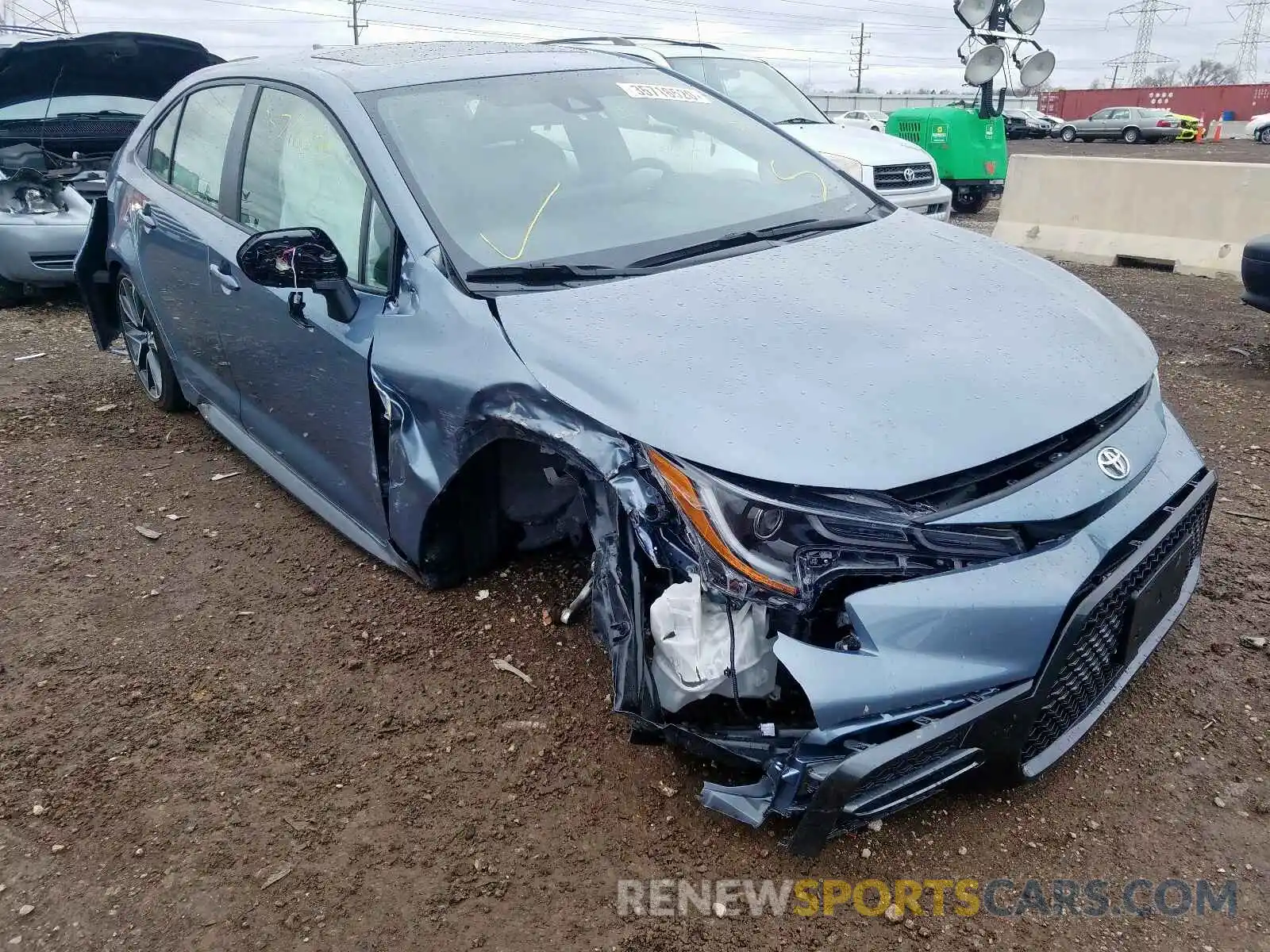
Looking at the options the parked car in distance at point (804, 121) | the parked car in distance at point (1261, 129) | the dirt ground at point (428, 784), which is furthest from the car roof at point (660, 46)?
the parked car in distance at point (1261, 129)

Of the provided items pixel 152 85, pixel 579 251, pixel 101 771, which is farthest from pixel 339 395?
pixel 152 85

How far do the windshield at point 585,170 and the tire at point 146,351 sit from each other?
2330 mm

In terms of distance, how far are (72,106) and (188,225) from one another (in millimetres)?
4411

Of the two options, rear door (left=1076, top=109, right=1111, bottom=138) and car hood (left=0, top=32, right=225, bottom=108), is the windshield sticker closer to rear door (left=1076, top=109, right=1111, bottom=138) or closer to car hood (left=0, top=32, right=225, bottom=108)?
car hood (left=0, top=32, right=225, bottom=108)

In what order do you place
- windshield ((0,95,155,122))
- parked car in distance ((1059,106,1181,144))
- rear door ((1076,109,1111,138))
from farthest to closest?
rear door ((1076,109,1111,138)), parked car in distance ((1059,106,1181,144)), windshield ((0,95,155,122))

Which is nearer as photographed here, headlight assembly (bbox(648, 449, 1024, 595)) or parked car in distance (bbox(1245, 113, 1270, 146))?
headlight assembly (bbox(648, 449, 1024, 595))

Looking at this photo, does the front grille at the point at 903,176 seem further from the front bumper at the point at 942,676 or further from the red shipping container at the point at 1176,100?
the red shipping container at the point at 1176,100

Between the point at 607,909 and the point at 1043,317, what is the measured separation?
176 cm

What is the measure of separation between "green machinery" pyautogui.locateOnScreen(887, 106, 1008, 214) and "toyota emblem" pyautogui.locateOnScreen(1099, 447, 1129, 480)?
37.2 ft

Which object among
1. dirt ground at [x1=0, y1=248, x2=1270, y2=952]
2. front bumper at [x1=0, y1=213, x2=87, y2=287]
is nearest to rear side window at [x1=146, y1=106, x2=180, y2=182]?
dirt ground at [x1=0, y1=248, x2=1270, y2=952]

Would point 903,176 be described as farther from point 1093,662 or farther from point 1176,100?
point 1176,100

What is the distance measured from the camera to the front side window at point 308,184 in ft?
9.30

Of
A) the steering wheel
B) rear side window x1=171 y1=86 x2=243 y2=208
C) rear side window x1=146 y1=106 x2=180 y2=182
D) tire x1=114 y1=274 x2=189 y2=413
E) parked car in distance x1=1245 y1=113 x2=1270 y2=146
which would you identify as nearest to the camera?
the steering wheel

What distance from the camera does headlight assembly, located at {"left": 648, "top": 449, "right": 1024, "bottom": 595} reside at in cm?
191
